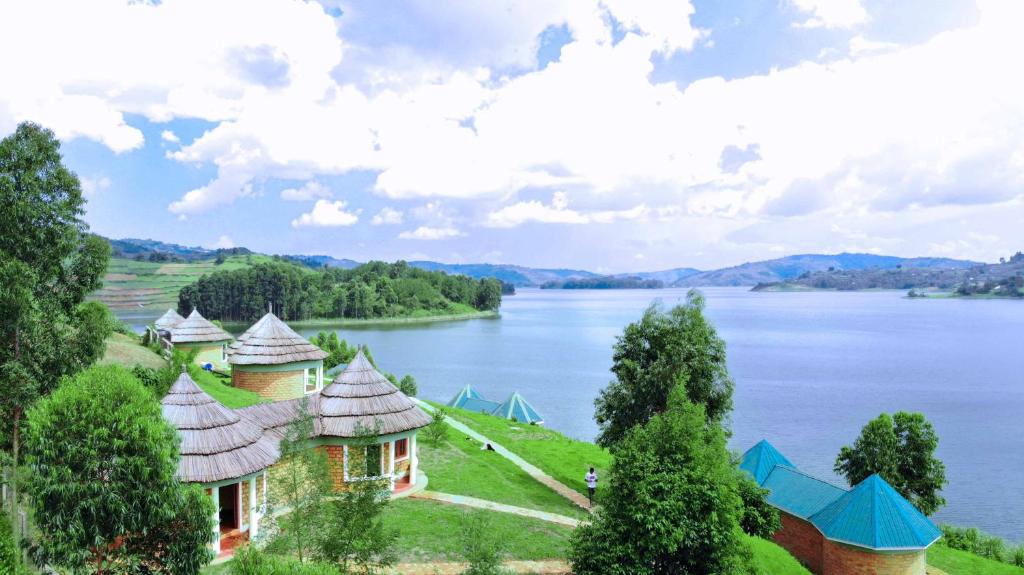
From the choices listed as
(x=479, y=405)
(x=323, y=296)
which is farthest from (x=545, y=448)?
(x=323, y=296)

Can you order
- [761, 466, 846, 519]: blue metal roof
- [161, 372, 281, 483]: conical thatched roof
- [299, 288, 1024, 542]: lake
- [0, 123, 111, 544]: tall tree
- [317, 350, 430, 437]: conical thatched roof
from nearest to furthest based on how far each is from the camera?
[161, 372, 281, 483]: conical thatched roof
[0, 123, 111, 544]: tall tree
[317, 350, 430, 437]: conical thatched roof
[761, 466, 846, 519]: blue metal roof
[299, 288, 1024, 542]: lake

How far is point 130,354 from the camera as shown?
1481 inches

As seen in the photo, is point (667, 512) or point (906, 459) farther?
point (906, 459)

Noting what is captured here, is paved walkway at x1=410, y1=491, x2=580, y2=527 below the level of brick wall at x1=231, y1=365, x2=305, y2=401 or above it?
below

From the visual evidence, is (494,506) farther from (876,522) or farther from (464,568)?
(876,522)

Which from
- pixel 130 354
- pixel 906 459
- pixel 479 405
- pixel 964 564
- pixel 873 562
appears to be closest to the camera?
pixel 873 562

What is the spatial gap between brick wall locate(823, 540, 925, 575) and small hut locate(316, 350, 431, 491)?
45.3ft

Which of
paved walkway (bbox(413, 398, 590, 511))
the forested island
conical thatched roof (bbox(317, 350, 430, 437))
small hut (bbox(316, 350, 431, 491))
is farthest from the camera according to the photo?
the forested island

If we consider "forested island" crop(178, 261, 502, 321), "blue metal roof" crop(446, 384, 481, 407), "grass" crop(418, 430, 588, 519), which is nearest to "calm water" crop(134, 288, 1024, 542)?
"blue metal roof" crop(446, 384, 481, 407)

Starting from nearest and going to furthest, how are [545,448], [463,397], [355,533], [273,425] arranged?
1. [355,533]
2. [273,425]
3. [545,448]
4. [463,397]

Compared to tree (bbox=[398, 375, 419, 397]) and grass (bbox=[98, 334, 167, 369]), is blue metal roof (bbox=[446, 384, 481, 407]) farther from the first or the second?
grass (bbox=[98, 334, 167, 369])

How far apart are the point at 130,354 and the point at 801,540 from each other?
36257 millimetres

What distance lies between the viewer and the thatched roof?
43.4 m

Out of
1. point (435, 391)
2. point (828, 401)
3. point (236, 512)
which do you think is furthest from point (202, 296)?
point (236, 512)
